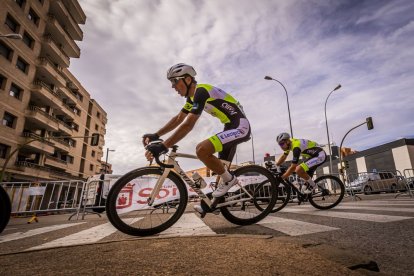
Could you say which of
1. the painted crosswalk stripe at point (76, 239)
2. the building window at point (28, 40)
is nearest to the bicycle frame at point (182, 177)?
the painted crosswalk stripe at point (76, 239)

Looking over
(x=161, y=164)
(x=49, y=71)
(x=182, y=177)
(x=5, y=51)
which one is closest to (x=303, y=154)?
(x=182, y=177)

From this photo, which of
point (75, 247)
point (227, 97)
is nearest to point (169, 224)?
point (75, 247)

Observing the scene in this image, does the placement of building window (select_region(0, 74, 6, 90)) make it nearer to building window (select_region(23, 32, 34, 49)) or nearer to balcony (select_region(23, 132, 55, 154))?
building window (select_region(23, 32, 34, 49))

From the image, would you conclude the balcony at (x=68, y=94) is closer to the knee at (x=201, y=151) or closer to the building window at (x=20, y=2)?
the building window at (x=20, y=2)

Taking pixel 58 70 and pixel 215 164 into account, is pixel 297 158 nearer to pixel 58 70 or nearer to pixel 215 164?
pixel 215 164

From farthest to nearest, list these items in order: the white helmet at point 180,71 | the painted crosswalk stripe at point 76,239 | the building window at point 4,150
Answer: the building window at point 4,150, the white helmet at point 180,71, the painted crosswalk stripe at point 76,239

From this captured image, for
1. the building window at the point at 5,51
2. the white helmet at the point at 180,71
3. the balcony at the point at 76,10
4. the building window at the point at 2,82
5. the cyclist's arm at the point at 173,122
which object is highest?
the balcony at the point at 76,10

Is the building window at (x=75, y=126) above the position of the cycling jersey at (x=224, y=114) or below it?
above

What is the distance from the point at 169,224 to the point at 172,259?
1.69 metres

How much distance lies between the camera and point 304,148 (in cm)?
684

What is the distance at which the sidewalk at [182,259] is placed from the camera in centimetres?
140

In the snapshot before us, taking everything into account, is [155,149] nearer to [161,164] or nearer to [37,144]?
[161,164]

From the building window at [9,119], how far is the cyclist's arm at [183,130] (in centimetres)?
2731

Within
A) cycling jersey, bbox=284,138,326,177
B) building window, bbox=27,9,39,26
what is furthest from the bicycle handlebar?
building window, bbox=27,9,39,26
